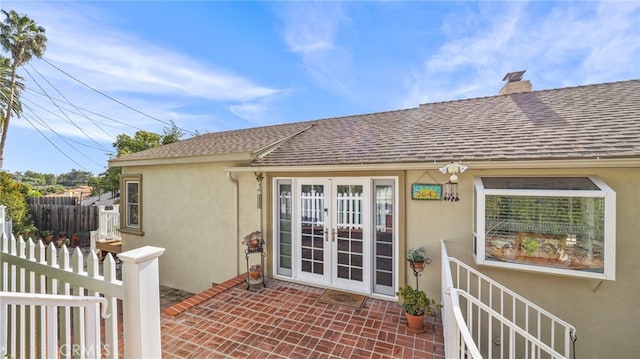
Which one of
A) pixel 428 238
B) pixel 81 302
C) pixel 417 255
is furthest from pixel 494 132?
pixel 81 302

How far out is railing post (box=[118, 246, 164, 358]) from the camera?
1.89 meters

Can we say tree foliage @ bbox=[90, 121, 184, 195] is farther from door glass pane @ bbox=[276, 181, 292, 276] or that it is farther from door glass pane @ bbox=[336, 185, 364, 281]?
door glass pane @ bbox=[336, 185, 364, 281]

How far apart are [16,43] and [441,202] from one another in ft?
71.3

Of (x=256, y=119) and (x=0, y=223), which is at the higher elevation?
(x=256, y=119)

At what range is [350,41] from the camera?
881cm

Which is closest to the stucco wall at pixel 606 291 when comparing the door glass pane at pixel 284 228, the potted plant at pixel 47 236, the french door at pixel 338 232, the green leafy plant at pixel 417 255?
the green leafy plant at pixel 417 255

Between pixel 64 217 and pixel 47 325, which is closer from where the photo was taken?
pixel 47 325

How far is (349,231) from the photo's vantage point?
18.3ft

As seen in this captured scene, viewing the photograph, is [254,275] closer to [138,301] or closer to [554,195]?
[138,301]

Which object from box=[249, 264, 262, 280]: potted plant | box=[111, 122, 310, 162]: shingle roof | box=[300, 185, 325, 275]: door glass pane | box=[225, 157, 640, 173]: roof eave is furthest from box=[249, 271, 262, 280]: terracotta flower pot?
box=[111, 122, 310, 162]: shingle roof

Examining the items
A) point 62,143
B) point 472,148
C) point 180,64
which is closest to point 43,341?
point 472,148

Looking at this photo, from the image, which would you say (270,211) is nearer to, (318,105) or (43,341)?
(43,341)

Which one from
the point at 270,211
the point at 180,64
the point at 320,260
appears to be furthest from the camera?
the point at 180,64

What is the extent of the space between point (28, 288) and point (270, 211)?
13.4 feet
